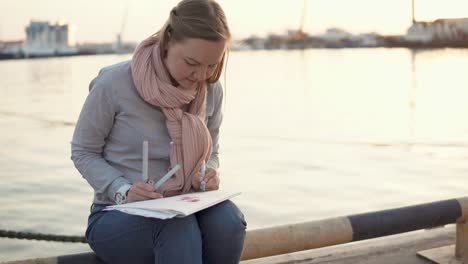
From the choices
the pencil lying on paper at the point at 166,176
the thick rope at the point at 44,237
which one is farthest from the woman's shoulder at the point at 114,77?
the thick rope at the point at 44,237

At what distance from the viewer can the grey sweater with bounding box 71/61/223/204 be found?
246cm

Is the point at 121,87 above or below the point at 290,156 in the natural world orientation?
above

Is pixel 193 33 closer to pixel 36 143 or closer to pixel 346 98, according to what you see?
pixel 36 143

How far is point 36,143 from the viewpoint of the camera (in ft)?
44.2

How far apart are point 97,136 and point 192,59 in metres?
0.37

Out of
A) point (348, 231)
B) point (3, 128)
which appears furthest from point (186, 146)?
point (3, 128)

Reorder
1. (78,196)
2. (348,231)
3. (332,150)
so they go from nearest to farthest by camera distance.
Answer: (348,231) < (78,196) < (332,150)

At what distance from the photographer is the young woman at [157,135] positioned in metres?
2.36

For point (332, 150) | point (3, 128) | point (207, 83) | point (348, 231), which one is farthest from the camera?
point (3, 128)

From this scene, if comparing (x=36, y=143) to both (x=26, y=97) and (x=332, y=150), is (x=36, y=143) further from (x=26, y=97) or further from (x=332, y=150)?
(x=26, y=97)

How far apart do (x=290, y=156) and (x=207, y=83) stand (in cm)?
916

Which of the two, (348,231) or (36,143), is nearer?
(348,231)

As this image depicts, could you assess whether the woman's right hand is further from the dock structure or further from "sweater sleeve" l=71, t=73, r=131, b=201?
the dock structure

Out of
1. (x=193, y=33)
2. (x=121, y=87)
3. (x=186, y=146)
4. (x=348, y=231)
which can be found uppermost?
(x=193, y=33)
